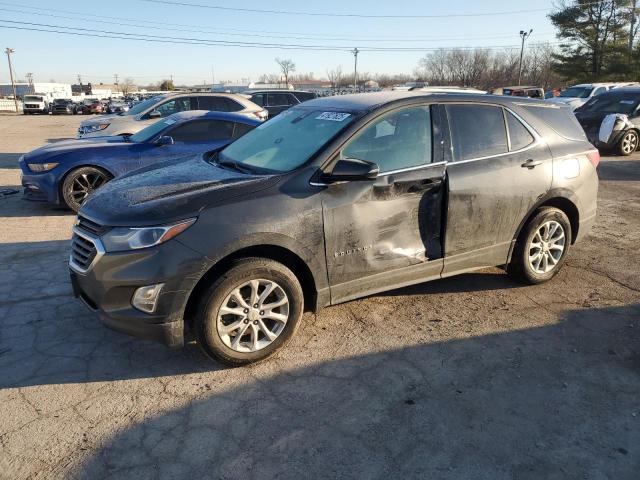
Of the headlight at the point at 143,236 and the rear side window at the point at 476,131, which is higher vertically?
the rear side window at the point at 476,131

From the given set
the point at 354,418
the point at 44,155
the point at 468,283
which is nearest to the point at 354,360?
the point at 354,418

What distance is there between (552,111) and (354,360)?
3113 mm

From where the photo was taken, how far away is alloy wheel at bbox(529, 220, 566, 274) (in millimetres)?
4555

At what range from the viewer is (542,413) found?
114 inches

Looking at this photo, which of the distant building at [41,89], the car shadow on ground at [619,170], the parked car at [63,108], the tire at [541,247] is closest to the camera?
the tire at [541,247]

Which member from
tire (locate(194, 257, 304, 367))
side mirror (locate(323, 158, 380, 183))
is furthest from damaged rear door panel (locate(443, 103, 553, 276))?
tire (locate(194, 257, 304, 367))

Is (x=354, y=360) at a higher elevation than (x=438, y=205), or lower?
lower

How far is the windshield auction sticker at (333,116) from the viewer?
149 inches

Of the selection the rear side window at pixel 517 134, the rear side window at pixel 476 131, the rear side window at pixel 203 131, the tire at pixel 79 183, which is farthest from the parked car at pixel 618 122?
the tire at pixel 79 183

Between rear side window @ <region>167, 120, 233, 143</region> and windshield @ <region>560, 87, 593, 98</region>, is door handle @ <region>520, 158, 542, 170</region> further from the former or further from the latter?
windshield @ <region>560, 87, 593, 98</region>

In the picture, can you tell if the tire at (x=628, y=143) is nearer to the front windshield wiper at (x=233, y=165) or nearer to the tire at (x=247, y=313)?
the front windshield wiper at (x=233, y=165)

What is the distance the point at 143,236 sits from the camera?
9.87 ft

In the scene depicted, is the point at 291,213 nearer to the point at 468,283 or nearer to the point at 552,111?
the point at 468,283

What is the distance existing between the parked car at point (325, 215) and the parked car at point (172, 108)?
7.37 meters
